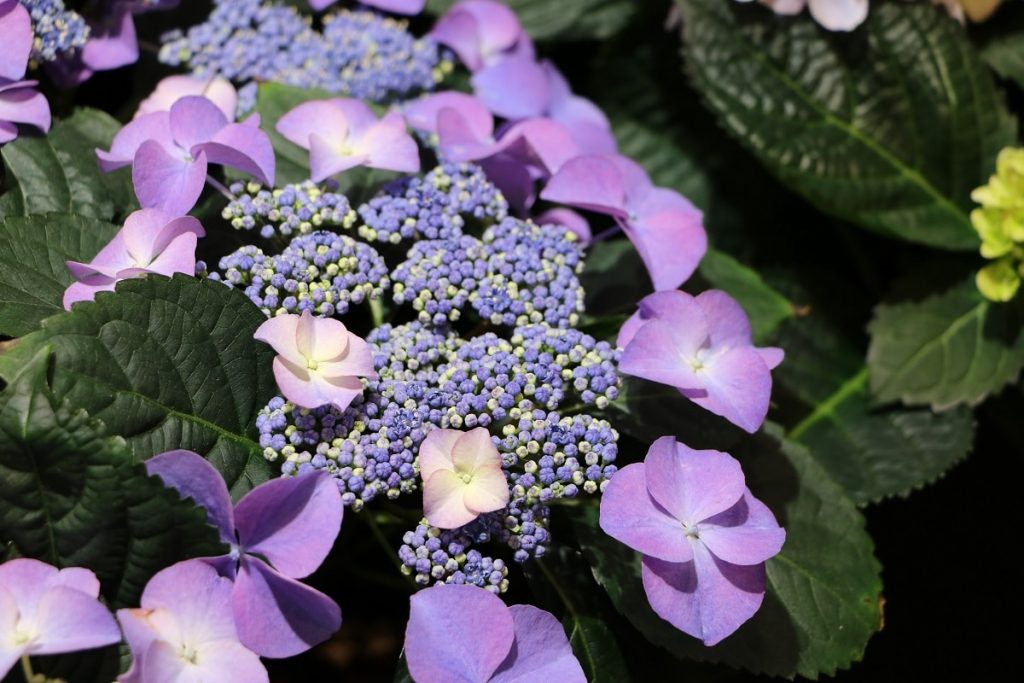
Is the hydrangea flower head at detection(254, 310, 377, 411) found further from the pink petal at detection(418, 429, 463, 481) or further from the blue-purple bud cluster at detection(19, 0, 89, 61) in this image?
the blue-purple bud cluster at detection(19, 0, 89, 61)

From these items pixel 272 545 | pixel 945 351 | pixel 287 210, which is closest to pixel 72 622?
pixel 272 545

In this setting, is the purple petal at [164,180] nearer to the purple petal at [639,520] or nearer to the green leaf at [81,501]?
the green leaf at [81,501]

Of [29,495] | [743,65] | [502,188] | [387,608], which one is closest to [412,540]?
[29,495]

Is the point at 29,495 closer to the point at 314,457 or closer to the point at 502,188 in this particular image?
the point at 314,457

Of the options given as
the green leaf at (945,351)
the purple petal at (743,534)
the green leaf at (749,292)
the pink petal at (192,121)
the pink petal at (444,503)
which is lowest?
the green leaf at (945,351)

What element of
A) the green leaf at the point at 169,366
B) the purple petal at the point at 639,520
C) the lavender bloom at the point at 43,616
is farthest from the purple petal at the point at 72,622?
the purple petal at the point at 639,520

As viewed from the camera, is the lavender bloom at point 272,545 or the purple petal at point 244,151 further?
the purple petal at point 244,151

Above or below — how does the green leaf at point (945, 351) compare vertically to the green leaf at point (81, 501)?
below

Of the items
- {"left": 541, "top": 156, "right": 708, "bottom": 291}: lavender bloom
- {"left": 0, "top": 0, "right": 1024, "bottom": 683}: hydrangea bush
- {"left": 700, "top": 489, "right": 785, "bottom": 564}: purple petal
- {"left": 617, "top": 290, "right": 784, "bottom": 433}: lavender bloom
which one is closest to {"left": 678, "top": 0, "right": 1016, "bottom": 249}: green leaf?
{"left": 0, "top": 0, "right": 1024, "bottom": 683}: hydrangea bush

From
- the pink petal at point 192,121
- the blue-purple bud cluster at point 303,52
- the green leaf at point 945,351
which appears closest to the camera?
the pink petal at point 192,121
